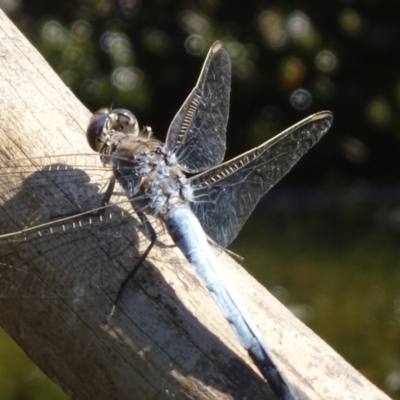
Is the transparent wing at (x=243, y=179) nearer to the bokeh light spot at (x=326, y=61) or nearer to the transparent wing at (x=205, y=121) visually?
the transparent wing at (x=205, y=121)

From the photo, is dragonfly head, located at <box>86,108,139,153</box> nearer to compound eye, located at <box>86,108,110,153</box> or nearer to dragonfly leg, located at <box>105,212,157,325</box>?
compound eye, located at <box>86,108,110,153</box>

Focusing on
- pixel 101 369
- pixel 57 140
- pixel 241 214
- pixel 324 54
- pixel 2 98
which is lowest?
pixel 101 369

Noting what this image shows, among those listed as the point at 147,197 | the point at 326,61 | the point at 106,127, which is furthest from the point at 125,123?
the point at 326,61

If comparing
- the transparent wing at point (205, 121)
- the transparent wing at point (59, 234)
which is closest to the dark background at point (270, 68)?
the transparent wing at point (205, 121)

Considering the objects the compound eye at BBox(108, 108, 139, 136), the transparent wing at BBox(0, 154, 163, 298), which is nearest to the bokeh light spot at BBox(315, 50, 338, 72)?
the compound eye at BBox(108, 108, 139, 136)

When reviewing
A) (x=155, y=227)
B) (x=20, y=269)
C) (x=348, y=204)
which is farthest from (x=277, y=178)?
(x=348, y=204)

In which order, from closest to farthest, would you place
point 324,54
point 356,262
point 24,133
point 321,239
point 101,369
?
1. point 101,369
2. point 24,133
3. point 356,262
4. point 321,239
5. point 324,54

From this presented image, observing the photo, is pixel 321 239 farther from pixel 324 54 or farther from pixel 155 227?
pixel 155 227

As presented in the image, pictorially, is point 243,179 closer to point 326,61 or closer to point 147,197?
point 147,197
